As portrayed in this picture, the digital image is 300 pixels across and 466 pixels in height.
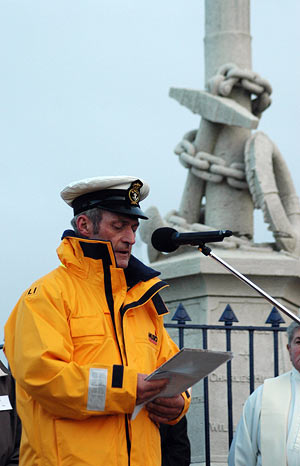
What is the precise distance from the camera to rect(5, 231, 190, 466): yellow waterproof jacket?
11.7ft

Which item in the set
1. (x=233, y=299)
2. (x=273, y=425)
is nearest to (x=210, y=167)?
(x=233, y=299)

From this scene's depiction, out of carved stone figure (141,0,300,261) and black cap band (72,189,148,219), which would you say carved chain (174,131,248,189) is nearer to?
carved stone figure (141,0,300,261)

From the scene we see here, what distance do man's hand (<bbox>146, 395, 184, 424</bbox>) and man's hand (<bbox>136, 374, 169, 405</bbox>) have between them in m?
0.14

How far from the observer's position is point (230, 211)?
31.7 feet

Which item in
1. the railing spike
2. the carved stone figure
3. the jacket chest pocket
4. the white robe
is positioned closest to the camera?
the jacket chest pocket

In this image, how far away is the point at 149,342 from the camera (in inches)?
155

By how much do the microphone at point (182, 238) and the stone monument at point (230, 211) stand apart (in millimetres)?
4347

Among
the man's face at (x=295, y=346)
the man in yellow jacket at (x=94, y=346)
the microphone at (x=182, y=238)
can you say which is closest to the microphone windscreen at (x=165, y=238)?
the microphone at (x=182, y=238)

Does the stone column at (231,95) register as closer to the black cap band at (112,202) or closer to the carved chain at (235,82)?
the carved chain at (235,82)

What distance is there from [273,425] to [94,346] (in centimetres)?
180

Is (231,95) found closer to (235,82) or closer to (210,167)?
(235,82)

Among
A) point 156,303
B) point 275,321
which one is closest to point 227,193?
point 275,321

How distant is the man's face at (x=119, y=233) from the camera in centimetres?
390

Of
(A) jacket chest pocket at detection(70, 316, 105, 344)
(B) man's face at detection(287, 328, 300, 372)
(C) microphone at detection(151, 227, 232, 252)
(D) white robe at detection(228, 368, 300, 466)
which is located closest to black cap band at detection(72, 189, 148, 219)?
(C) microphone at detection(151, 227, 232, 252)
